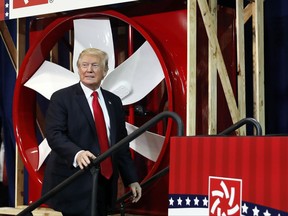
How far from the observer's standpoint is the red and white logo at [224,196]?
8.76 ft

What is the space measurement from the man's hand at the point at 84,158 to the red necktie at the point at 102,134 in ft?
0.70

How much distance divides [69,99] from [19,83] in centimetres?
155

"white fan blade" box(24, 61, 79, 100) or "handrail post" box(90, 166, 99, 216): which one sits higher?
"white fan blade" box(24, 61, 79, 100)

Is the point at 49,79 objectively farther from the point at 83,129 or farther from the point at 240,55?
the point at 240,55

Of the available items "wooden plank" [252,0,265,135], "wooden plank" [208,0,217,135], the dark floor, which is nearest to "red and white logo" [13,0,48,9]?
"wooden plank" [208,0,217,135]

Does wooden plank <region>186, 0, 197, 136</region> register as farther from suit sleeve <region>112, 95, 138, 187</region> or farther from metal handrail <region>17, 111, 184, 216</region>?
metal handrail <region>17, 111, 184, 216</region>

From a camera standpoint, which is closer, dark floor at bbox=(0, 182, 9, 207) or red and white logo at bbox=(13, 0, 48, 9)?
red and white logo at bbox=(13, 0, 48, 9)

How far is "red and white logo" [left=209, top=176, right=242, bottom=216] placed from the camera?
8.76 ft

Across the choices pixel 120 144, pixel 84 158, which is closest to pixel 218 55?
pixel 120 144

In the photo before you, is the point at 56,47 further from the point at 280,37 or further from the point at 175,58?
the point at 280,37

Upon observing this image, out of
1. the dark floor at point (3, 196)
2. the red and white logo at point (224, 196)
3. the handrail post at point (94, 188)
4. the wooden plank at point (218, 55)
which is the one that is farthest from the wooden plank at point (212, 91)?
the dark floor at point (3, 196)

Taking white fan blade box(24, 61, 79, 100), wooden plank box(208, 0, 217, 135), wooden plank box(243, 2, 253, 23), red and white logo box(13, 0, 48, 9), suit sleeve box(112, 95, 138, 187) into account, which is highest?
red and white logo box(13, 0, 48, 9)

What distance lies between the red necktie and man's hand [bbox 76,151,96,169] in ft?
0.70

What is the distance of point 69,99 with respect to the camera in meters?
3.62
